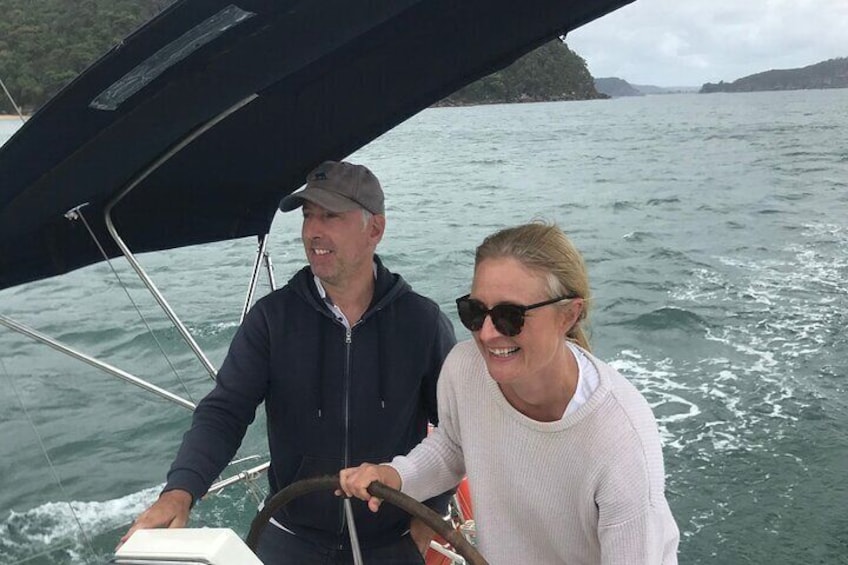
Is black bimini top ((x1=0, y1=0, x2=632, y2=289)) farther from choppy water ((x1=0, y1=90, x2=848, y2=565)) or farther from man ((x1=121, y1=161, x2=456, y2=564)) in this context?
choppy water ((x1=0, y1=90, x2=848, y2=565))

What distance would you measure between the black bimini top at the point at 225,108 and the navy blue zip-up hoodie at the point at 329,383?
463 millimetres

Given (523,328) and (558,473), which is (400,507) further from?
(523,328)

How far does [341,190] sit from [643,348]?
18.7 ft

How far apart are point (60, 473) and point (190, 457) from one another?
13.1ft

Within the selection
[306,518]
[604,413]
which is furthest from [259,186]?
[604,413]

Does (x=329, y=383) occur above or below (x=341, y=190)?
below

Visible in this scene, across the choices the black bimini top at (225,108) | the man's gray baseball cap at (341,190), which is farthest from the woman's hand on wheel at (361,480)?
the black bimini top at (225,108)

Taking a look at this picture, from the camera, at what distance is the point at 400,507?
1312 mm

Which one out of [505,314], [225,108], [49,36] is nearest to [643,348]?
[49,36]

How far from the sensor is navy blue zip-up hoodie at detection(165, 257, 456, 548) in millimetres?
1728

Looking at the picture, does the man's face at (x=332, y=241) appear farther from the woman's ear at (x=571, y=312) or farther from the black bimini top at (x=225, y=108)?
the woman's ear at (x=571, y=312)

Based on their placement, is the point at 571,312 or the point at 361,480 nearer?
the point at 571,312

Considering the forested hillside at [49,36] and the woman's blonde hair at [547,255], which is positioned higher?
the forested hillside at [49,36]

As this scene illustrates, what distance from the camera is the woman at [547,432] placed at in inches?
45.4
